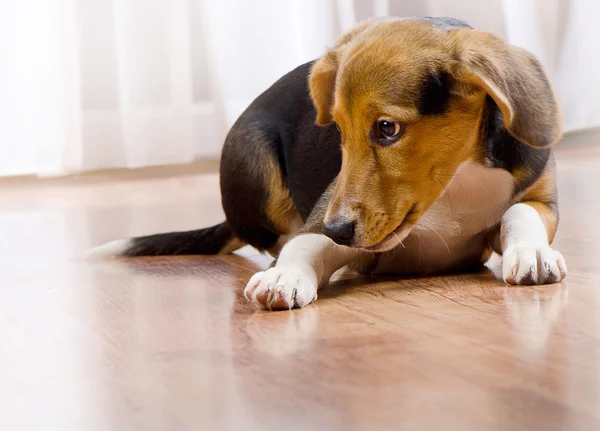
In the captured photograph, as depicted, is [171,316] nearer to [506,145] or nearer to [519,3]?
[506,145]

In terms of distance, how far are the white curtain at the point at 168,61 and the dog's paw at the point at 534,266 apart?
13.7 ft

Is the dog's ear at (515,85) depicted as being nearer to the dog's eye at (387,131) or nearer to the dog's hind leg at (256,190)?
the dog's eye at (387,131)

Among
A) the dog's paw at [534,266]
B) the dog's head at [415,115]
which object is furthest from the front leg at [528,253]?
the dog's head at [415,115]

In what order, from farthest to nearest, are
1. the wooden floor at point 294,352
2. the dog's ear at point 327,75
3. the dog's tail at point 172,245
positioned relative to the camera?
1. the dog's tail at point 172,245
2. the dog's ear at point 327,75
3. the wooden floor at point 294,352

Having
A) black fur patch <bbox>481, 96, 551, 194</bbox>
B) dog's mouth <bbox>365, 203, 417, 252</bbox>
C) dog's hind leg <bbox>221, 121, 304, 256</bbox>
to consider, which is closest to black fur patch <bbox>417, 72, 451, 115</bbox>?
black fur patch <bbox>481, 96, 551, 194</bbox>

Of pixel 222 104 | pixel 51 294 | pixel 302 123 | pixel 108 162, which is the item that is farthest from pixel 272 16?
pixel 51 294

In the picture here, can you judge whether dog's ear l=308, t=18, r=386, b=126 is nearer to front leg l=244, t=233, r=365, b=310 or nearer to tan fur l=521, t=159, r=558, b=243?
front leg l=244, t=233, r=365, b=310

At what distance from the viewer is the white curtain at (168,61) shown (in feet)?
21.3

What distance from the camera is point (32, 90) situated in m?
6.50

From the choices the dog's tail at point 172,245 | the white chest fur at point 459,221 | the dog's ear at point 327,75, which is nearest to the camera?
the white chest fur at point 459,221

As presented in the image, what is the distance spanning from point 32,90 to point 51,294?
391 cm

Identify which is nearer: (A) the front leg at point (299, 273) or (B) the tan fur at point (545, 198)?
(A) the front leg at point (299, 273)

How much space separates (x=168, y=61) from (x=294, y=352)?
16.3 ft

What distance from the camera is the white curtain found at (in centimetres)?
648
